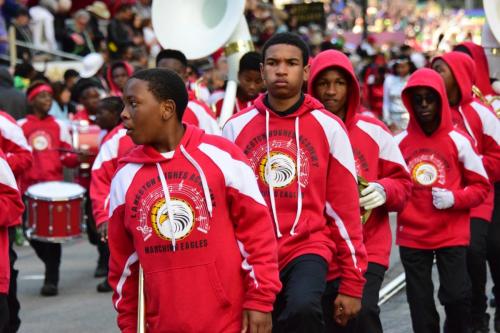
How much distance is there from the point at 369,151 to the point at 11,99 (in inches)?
304

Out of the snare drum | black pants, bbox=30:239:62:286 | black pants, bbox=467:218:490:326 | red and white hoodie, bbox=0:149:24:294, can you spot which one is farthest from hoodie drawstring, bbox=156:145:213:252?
black pants, bbox=30:239:62:286

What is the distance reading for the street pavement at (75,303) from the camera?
921cm

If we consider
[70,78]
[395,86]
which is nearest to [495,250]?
[70,78]

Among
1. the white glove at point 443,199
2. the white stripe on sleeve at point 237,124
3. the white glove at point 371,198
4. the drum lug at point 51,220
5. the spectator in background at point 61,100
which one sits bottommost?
the drum lug at point 51,220

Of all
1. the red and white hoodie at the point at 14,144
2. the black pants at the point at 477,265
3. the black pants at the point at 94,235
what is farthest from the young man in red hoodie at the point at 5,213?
the black pants at the point at 94,235

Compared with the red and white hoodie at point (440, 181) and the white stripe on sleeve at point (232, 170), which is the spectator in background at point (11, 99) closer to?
the red and white hoodie at point (440, 181)

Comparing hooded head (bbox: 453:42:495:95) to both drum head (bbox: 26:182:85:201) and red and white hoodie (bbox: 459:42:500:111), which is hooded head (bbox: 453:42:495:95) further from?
drum head (bbox: 26:182:85:201)

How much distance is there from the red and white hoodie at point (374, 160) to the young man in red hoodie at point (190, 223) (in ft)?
5.19

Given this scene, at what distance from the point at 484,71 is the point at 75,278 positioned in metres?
4.51

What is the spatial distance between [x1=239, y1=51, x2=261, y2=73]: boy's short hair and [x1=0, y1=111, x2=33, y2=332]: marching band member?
1791mm

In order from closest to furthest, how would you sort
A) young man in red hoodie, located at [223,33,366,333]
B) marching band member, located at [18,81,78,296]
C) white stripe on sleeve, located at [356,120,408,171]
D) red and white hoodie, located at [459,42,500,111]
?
young man in red hoodie, located at [223,33,366,333] < white stripe on sleeve, located at [356,120,408,171] < red and white hoodie, located at [459,42,500,111] < marching band member, located at [18,81,78,296]

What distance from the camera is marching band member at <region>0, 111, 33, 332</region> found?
7.84 metres

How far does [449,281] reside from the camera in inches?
302

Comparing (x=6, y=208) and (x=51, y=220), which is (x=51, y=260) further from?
(x=6, y=208)
